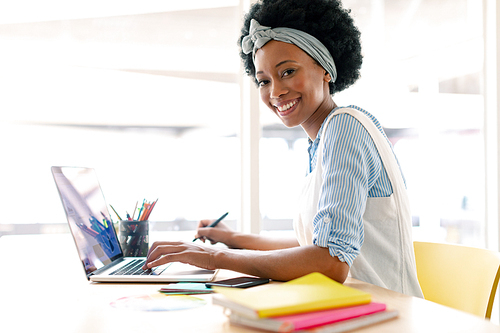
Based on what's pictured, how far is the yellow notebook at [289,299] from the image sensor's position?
51 cm

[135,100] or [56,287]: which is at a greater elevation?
[135,100]

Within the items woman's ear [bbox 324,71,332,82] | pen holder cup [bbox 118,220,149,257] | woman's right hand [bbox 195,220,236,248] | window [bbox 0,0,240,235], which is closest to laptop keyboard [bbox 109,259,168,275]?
pen holder cup [bbox 118,220,149,257]

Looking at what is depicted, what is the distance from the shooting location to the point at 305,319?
1.66 ft

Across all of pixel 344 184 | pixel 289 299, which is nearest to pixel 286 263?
pixel 344 184

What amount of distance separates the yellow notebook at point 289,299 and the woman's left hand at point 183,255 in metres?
0.34

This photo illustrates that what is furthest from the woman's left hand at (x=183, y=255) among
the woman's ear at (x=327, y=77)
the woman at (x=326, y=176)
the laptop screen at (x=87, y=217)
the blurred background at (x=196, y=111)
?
the blurred background at (x=196, y=111)

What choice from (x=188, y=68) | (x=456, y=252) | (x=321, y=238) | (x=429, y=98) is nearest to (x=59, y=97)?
(x=188, y=68)

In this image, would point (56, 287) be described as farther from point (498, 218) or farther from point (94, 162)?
point (498, 218)

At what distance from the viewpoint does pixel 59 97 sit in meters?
1.98

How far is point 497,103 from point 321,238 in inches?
77.6

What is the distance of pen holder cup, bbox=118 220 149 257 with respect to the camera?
4.29ft

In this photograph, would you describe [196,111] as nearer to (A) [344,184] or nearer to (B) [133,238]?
(B) [133,238]

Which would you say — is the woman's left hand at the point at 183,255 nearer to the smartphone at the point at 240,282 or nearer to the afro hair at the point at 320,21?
the smartphone at the point at 240,282

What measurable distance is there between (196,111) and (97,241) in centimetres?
111
